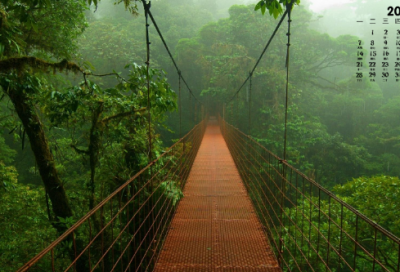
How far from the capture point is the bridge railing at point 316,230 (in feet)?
3.43

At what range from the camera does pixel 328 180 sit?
1057cm

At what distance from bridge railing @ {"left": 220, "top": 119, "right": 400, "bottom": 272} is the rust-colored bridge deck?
0.37 ft

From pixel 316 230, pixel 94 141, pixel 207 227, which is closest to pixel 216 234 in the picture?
pixel 207 227

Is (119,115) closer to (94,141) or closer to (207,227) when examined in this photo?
(94,141)

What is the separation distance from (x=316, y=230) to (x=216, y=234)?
0.66 metres

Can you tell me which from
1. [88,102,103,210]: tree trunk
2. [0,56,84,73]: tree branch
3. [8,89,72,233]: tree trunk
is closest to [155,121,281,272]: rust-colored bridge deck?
[88,102,103,210]: tree trunk

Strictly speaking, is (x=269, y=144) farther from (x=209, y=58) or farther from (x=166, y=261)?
(x=166, y=261)

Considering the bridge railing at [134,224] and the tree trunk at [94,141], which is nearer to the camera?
the bridge railing at [134,224]

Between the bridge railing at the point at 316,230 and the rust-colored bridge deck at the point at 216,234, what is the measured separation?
0.11 metres

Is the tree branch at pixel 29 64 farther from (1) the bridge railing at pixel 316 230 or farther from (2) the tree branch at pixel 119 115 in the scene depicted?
(1) the bridge railing at pixel 316 230

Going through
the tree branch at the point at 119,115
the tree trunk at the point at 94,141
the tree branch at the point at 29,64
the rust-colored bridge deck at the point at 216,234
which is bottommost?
the rust-colored bridge deck at the point at 216,234

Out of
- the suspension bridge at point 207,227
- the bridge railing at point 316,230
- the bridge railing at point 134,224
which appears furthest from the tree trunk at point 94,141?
the bridge railing at point 316,230

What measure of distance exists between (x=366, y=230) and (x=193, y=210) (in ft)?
9.49

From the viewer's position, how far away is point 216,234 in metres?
1.95
